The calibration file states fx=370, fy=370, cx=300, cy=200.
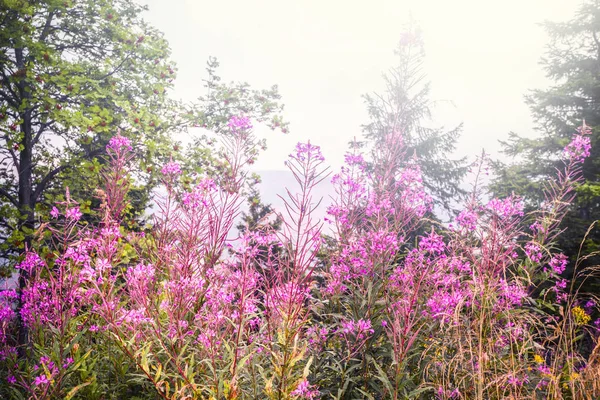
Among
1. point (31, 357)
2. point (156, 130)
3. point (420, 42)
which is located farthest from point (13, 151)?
point (420, 42)

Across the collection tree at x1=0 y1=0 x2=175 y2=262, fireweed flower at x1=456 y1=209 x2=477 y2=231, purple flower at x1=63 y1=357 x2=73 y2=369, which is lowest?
purple flower at x1=63 y1=357 x2=73 y2=369

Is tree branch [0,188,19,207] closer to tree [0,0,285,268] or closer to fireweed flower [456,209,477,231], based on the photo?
tree [0,0,285,268]

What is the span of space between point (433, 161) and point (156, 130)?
14.6 metres

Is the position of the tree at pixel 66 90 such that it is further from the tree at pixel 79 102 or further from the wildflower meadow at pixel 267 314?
the wildflower meadow at pixel 267 314

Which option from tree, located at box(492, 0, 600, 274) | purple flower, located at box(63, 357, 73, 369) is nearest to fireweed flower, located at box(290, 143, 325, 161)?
purple flower, located at box(63, 357, 73, 369)

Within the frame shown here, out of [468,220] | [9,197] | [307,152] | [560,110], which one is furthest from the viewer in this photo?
[560,110]

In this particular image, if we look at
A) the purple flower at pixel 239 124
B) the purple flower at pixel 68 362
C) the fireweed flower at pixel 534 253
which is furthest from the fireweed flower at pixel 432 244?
the purple flower at pixel 68 362

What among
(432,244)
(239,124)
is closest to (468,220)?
(432,244)

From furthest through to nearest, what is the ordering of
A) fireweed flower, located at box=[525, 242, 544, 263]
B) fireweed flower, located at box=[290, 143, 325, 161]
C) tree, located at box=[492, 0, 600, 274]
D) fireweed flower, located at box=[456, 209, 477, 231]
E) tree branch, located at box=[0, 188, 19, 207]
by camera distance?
1. tree, located at box=[492, 0, 600, 274]
2. tree branch, located at box=[0, 188, 19, 207]
3. fireweed flower, located at box=[456, 209, 477, 231]
4. fireweed flower, located at box=[525, 242, 544, 263]
5. fireweed flower, located at box=[290, 143, 325, 161]

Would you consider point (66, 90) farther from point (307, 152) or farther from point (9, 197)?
point (307, 152)

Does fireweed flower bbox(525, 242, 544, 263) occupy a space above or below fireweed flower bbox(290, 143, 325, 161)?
below

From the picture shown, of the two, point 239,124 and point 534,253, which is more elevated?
point 239,124

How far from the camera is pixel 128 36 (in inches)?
298

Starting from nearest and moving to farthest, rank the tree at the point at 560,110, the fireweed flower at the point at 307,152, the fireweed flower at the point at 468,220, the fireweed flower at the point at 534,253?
the fireweed flower at the point at 307,152 → the fireweed flower at the point at 534,253 → the fireweed flower at the point at 468,220 → the tree at the point at 560,110
